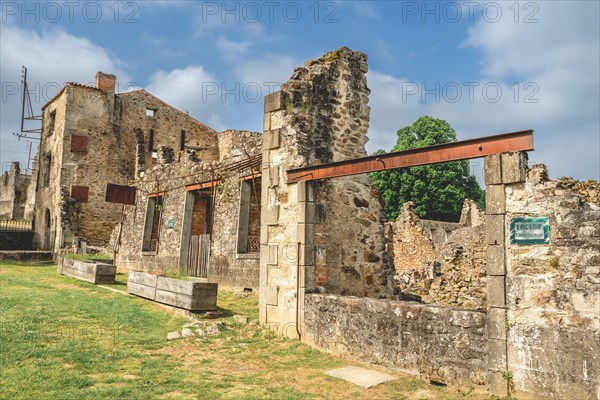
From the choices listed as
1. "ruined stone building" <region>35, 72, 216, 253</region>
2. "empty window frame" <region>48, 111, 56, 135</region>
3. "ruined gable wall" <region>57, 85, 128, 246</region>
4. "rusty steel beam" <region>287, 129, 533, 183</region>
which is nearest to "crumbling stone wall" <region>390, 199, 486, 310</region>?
"rusty steel beam" <region>287, 129, 533, 183</region>

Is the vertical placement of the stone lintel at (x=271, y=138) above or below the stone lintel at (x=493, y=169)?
above

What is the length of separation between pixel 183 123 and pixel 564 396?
24.6 metres

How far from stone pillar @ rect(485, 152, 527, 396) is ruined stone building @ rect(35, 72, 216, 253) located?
2048 centimetres

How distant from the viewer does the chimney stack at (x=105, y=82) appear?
24.3 m

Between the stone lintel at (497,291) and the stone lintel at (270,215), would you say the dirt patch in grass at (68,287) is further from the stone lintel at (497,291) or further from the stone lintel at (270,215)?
the stone lintel at (497,291)

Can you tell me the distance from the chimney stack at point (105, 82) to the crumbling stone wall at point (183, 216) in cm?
786

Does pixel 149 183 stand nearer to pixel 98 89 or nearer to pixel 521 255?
pixel 98 89

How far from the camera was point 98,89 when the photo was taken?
2411 cm

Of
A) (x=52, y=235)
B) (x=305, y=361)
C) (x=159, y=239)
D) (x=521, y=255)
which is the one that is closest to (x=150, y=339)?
(x=305, y=361)

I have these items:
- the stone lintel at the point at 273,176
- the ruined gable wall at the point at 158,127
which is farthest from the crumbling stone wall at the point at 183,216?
the ruined gable wall at the point at 158,127

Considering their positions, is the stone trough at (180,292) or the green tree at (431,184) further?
the green tree at (431,184)

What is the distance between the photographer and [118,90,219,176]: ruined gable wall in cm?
2484

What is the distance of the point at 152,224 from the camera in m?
18.0

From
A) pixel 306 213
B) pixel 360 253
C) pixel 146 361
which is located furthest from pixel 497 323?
pixel 146 361
